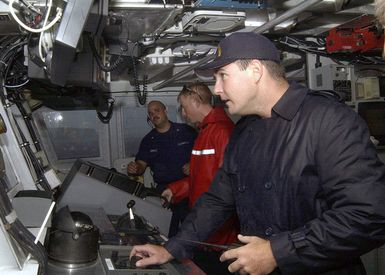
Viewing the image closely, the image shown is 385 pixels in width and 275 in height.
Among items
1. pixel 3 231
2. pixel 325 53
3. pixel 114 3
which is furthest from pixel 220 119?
pixel 3 231

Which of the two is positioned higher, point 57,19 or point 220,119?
point 57,19

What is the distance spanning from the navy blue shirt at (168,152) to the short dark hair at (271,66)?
9.05 feet

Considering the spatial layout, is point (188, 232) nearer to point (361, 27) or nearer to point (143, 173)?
point (361, 27)

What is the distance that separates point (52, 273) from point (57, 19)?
0.89 metres

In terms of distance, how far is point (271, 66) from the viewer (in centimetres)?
153

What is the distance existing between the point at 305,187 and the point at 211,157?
4.83 ft

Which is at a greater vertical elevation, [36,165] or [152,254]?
[36,165]

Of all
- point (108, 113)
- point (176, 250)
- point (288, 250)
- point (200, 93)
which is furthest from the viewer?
point (108, 113)

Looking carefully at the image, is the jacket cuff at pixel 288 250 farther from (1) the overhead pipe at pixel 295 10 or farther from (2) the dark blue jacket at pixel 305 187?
(1) the overhead pipe at pixel 295 10

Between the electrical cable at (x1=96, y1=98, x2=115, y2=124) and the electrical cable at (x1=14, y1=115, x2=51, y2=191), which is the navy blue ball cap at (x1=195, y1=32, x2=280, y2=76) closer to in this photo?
the electrical cable at (x1=14, y1=115, x2=51, y2=191)

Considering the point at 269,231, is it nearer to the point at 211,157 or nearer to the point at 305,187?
the point at 305,187

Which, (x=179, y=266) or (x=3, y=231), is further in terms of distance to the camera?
(x=179, y=266)

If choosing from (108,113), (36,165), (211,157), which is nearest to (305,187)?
(211,157)

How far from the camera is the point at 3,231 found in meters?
1.07
